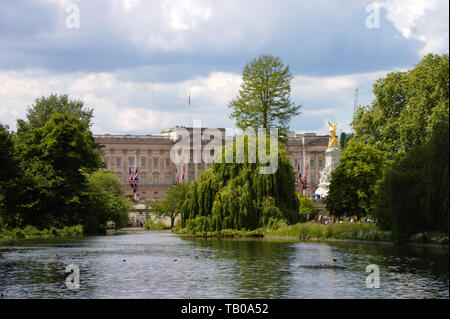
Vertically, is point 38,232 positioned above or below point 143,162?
below

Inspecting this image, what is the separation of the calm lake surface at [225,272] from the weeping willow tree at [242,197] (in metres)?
11.7

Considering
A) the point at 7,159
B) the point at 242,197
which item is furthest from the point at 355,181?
→ the point at 7,159

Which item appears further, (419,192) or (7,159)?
(7,159)

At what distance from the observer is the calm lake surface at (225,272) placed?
25.5 meters

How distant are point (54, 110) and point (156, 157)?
9351 centimetres

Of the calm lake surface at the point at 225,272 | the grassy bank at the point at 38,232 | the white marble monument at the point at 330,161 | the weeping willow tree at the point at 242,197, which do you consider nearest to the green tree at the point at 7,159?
the grassy bank at the point at 38,232

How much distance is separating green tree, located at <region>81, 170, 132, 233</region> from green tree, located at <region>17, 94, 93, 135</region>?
751 centimetres

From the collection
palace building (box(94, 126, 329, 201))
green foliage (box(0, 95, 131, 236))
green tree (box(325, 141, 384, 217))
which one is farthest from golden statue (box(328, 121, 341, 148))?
palace building (box(94, 126, 329, 201))

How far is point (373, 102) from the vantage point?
244 ft

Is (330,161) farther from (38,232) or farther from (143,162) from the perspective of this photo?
(143,162)

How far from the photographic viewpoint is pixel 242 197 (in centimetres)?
5859
